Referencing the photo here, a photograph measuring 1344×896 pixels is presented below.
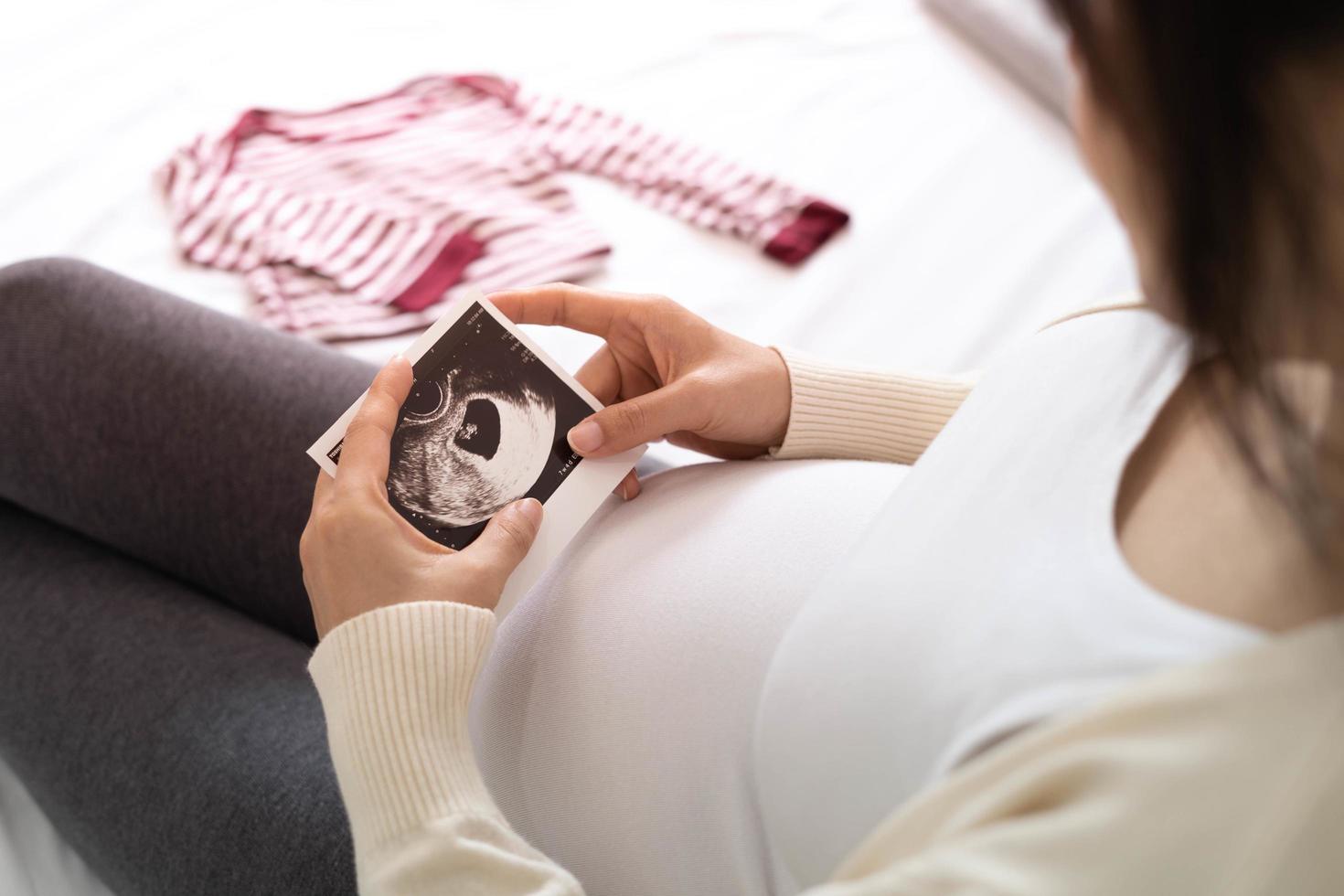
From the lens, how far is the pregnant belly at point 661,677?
65 cm

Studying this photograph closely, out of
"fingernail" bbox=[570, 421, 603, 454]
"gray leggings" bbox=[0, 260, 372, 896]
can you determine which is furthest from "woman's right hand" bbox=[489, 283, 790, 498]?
"gray leggings" bbox=[0, 260, 372, 896]

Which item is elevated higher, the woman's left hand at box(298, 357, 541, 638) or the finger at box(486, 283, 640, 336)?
the finger at box(486, 283, 640, 336)

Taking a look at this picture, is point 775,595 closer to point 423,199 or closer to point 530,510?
point 530,510

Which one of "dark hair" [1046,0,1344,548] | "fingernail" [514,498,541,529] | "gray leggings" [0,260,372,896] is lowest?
"gray leggings" [0,260,372,896]

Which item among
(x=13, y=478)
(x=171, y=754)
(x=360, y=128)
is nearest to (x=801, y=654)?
(x=171, y=754)

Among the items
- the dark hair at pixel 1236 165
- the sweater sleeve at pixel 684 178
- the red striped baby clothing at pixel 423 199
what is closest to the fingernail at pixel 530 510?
the dark hair at pixel 1236 165

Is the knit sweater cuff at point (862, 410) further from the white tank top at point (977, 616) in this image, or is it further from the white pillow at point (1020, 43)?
the white pillow at point (1020, 43)

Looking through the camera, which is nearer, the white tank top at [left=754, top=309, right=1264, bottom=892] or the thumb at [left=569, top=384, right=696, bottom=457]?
the white tank top at [left=754, top=309, right=1264, bottom=892]

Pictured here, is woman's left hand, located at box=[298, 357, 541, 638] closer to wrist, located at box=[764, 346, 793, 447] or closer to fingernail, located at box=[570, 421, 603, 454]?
fingernail, located at box=[570, 421, 603, 454]

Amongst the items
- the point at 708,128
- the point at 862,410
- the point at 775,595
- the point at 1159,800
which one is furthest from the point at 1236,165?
the point at 708,128

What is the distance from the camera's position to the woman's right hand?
0.78 m

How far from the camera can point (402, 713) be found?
63 cm

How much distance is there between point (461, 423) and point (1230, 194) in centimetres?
52

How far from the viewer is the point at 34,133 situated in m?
1.42
